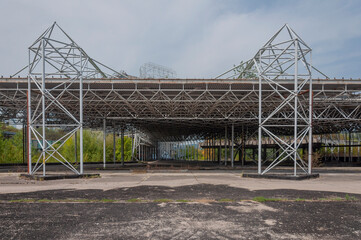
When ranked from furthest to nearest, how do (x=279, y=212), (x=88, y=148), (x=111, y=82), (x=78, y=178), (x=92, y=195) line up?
(x=88, y=148)
(x=111, y=82)
(x=78, y=178)
(x=92, y=195)
(x=279, y=212)

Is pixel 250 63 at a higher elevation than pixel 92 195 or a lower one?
higher

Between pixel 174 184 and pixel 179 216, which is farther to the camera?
pixel 174 184

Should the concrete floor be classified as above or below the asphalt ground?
below

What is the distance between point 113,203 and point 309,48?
46.5 feet

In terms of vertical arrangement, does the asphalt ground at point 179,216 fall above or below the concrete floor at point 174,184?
above

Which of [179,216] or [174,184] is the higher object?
[179,216]

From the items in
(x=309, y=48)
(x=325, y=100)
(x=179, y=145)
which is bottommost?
(x=179, y=145)

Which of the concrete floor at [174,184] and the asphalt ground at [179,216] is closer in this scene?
the asphalt ground at [179,216]

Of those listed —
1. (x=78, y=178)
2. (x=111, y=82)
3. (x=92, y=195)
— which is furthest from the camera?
(x=111, y=82)

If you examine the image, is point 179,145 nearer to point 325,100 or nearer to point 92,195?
point 325,100

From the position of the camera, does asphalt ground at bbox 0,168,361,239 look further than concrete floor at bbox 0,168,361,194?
No

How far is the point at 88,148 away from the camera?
4769cm

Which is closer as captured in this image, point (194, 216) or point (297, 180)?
point (194, 216)

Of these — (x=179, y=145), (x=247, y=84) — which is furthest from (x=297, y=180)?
(x=179, y=145)
